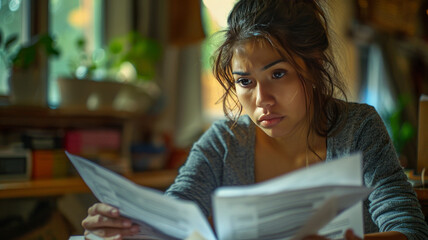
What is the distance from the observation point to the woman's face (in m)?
0.81

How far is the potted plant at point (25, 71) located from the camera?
5.84 ft

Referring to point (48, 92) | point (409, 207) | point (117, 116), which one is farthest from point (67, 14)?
point (409, 207)

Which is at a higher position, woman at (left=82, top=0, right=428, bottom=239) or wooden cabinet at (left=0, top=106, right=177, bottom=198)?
woman at (left=82, top=0, right=428, bottom=239)

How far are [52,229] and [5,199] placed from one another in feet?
1.42

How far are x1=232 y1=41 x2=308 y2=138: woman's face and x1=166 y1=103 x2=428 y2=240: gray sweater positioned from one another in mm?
150

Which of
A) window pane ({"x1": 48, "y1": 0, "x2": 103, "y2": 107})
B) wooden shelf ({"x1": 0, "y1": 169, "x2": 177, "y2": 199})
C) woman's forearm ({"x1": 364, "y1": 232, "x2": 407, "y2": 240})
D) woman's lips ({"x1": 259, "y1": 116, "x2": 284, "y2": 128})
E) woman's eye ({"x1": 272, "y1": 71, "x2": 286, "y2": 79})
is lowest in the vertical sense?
wooden shelf ({"x1": 0, "y1": 169, "x2": 177, "y2": 199})

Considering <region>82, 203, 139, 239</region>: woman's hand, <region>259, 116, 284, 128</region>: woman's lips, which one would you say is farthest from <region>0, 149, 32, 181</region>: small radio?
<region>259, 116, 284, 128</region>: woman's lips

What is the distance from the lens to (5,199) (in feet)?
5.13

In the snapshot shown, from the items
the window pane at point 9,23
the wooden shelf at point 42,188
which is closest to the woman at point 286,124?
the wooden shelf at point 42,188

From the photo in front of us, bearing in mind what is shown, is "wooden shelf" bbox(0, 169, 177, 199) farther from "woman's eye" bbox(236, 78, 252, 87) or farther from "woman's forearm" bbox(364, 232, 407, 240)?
"woman's forearm" bbox(364, 232, 407, 240)

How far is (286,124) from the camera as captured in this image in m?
0.83

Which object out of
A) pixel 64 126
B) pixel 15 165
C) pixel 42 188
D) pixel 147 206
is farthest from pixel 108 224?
pixel 64 126

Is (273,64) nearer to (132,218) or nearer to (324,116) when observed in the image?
(324,116)

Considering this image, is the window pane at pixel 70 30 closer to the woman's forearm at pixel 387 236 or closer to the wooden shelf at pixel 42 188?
the wooden shelf at pixel 42 188
